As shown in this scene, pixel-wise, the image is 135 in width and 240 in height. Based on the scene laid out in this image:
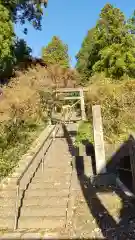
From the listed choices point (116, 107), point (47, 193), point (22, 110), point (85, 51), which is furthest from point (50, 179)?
point (85, 51)

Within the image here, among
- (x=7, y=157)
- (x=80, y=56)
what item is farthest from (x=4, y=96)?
(x=80, y=56)

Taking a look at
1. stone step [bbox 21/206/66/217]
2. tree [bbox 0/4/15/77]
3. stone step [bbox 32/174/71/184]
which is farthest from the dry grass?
tree [bbox 0/4/15/77]

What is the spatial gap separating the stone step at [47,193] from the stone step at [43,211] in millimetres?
491

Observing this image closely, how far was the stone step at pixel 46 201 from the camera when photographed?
17.9 ft

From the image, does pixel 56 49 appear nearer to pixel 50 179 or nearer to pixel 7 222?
pixel 50 179

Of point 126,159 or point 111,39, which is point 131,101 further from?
point 111,39

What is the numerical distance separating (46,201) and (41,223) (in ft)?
2.44

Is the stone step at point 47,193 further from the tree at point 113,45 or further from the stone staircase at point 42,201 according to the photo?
the tree at point 113,45

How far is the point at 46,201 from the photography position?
219 inches

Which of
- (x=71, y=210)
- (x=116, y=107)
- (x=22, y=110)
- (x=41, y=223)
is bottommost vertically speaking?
(x=41, y=223)

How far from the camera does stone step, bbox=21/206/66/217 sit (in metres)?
5.10

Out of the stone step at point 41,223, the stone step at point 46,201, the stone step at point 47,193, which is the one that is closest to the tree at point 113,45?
the stone step at point 47,193

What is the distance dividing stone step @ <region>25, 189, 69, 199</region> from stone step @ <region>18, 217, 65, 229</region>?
2.73 ft

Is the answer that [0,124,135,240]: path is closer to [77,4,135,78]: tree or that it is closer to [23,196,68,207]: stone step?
[23,196,68,207]: stone step
